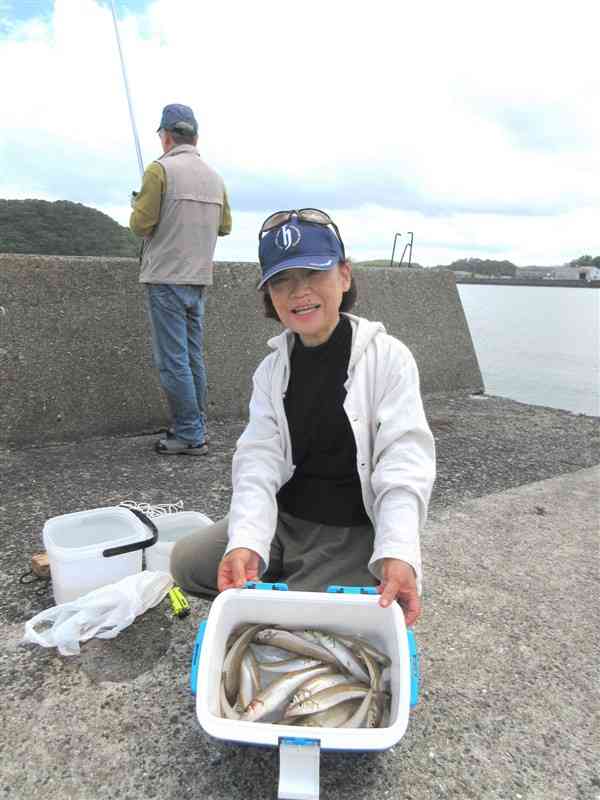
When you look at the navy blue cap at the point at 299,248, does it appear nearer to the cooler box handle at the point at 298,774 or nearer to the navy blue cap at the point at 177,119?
the cooler box handle at the point at 298,774

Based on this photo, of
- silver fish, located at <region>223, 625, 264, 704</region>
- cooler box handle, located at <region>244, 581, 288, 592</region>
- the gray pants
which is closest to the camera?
silver fish, located at <region>223, 625, 264, 704</region>

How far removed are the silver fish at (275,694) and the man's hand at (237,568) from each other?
298 millimetres

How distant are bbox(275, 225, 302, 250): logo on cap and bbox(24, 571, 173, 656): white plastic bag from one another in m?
1.34

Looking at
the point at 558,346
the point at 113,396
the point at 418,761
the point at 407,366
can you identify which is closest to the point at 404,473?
the point at 407,366

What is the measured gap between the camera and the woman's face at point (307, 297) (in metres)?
2.05

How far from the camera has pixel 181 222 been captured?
411cm

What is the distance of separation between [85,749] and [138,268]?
11.7 ft

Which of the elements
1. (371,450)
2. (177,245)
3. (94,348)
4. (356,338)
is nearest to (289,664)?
(371,450)

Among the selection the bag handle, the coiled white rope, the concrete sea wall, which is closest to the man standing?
the concrete sea wall

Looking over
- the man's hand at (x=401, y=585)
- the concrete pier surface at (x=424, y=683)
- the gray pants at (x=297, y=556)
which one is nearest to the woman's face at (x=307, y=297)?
the gray pants at (x=297, y=556)

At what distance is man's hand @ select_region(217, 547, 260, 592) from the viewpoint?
1.84 m

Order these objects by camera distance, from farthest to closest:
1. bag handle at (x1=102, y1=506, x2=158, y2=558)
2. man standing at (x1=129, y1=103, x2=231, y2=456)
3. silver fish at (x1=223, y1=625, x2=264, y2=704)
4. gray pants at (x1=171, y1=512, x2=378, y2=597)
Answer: man standing at (x1=129, y1=103, x2=231, y2=456), bag handle at (x1=102, y1=506, x2=158, y2=558), gray pants at (x1=171, y1=512, x2=378, y2=597), silver fish at (x1=223, y1=625, x2=264, y2=704)

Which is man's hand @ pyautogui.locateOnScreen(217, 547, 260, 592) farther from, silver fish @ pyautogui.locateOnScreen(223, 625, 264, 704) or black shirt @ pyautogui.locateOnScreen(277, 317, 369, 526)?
→ black shirt @ pyautogui.locateOnScreen(277, 317, 369, 526)

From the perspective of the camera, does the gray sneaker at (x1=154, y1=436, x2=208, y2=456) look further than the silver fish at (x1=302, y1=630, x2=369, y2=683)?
Yes
